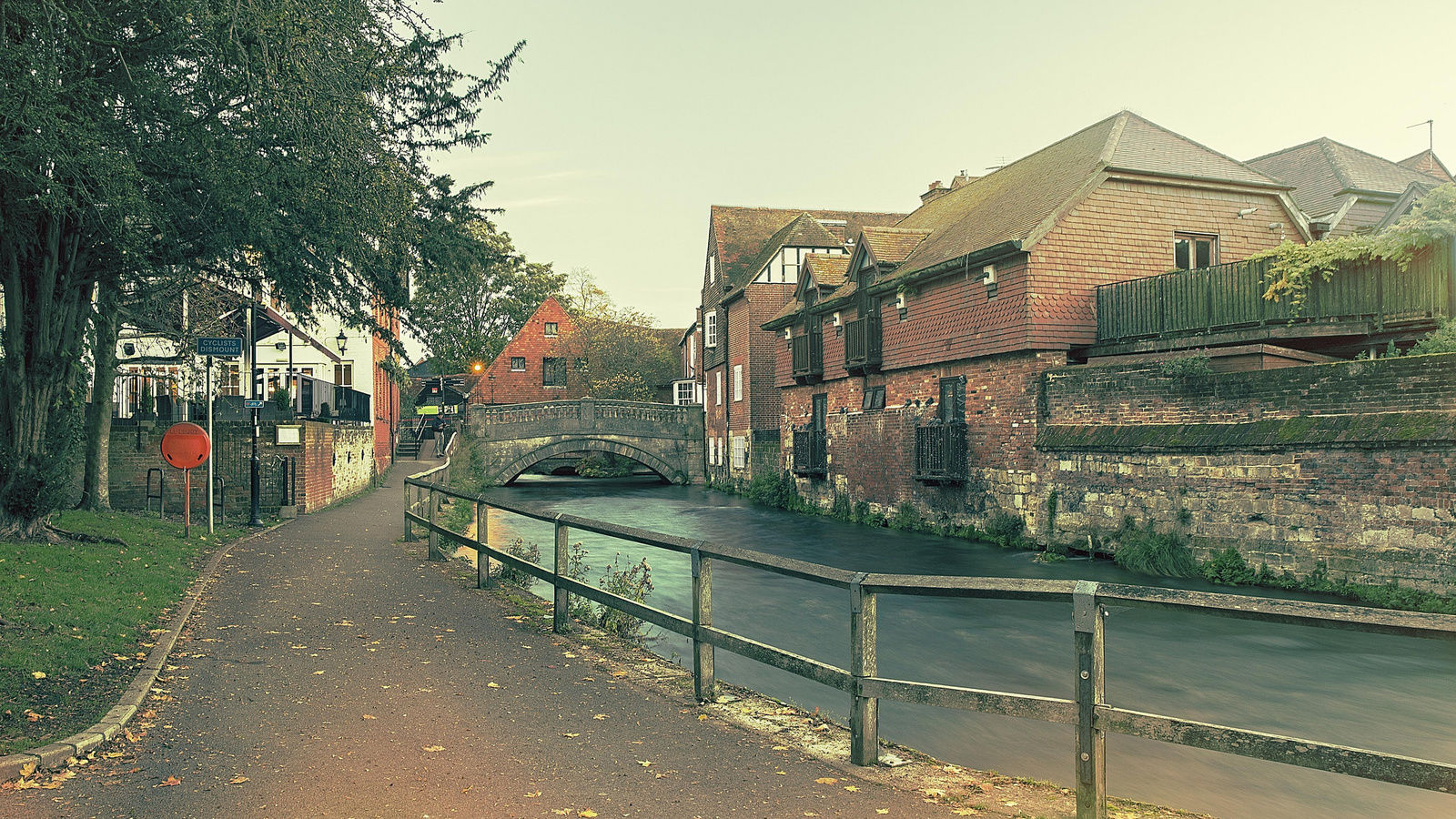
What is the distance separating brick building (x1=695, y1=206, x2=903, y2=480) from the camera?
40750 millimetres

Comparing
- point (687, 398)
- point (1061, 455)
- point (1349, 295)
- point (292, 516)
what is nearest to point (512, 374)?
point (687, 398)

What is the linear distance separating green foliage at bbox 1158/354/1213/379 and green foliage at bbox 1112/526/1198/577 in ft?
9.20

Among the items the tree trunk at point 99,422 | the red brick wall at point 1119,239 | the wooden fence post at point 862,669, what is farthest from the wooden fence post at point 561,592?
the red brick wall at point 1119,239

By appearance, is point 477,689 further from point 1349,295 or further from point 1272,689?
point 1349,295

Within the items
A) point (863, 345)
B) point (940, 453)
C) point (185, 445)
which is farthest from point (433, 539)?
point (863, 345)

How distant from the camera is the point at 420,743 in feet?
18.0

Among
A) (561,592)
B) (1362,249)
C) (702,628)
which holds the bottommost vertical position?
(561,592)

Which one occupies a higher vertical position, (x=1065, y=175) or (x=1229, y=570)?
(x=1065, y=175)

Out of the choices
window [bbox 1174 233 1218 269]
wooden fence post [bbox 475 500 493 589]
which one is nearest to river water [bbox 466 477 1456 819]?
wooden fence post [bbox 475 500 493 589]

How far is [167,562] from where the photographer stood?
1252 cm

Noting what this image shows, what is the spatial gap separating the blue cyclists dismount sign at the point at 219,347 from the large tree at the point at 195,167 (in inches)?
64.6

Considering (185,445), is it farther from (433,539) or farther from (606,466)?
(606,466)

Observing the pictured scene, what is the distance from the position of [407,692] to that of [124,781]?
2.01 metres

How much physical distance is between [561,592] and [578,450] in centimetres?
3631
